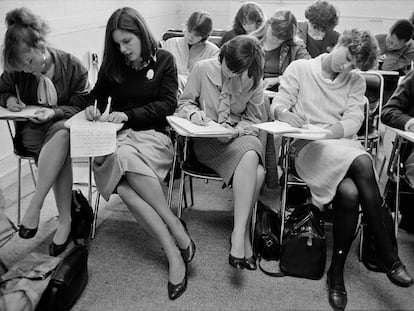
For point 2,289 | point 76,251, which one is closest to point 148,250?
point 76,251

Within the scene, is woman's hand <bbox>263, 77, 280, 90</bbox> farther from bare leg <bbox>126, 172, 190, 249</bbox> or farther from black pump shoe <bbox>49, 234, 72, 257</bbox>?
black pump shoe <bbox>49, 234, 72, 257</bbox>

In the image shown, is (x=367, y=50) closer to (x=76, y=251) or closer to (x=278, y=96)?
(x=278, y=96)

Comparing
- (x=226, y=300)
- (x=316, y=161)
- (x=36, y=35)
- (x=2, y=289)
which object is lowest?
(x=226, y=300)

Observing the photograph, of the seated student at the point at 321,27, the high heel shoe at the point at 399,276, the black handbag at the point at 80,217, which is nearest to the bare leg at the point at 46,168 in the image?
the black handbag at the point at 80,217

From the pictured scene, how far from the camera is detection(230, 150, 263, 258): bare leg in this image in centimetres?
190

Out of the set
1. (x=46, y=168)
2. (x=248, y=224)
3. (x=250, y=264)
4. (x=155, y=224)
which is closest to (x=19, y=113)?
(x=46, y=168)

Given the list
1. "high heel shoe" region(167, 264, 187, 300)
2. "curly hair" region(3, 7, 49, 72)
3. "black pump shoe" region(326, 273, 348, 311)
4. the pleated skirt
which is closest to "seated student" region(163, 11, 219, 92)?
the pleated skirt

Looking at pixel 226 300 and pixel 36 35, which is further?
pixel 36 35

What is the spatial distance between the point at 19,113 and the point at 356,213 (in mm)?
→ 1642

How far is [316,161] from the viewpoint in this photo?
2027mm

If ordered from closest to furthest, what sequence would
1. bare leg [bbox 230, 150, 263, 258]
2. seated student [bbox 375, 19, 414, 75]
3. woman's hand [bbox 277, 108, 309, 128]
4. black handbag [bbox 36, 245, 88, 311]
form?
black handbag [bbox 36, 245, 88, 311] < bare leg [bbox 230, 150, 263, 258] < woman's hand [bbox 277, 108, 309, 128] < seated student [bbox 375, 19, 414, 75]

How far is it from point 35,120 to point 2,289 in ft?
2.57

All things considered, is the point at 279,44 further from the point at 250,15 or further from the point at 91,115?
the point at 91,115

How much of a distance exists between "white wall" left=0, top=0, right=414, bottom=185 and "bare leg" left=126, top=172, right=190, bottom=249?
1360 millimetres
